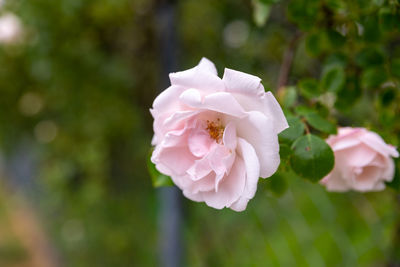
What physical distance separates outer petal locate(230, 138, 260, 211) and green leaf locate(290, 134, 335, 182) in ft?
0.23

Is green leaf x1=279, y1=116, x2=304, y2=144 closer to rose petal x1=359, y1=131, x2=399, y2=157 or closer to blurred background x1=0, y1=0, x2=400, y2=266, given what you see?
rose petal x1=359, y1=131, x2=399, y2=157

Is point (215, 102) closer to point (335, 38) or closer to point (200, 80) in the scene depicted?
point (200, 80)

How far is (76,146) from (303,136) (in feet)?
4.65

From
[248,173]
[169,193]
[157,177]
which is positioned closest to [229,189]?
[248,173]

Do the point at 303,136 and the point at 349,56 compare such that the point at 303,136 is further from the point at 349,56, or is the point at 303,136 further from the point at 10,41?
the point at 10,41

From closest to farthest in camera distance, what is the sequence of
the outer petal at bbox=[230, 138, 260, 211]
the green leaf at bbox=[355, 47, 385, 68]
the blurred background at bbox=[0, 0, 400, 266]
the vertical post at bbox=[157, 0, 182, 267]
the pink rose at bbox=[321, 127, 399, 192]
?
the outer petal at bbox=[230, 138, 260, 211]
the pink rose at bbox=[321, 127, 399, 192]
the green leaf at bbox=[355, 47, 385, 68]
the vertical post at bbox=[157, 0, 182, 267]
the blurred background at bbox=[0, 0, 400, 266]

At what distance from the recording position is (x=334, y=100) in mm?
578

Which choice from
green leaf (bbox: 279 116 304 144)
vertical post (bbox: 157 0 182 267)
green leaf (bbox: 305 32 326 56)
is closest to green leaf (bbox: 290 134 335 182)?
green leaf (bbox: 279 116 304 144)

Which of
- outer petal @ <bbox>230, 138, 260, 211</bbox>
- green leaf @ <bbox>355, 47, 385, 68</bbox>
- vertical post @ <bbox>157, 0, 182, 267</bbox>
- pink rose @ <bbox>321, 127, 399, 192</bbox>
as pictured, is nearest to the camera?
A: outer petal @ <bbox>230, 138, 260, 211</bbox>

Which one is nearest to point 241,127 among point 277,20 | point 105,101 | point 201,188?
point 201,188

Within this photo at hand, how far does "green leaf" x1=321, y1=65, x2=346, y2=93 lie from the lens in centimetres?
53

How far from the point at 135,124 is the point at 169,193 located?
24.5 inches

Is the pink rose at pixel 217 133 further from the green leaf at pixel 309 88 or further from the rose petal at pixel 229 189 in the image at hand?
the green leaf at pixel 309 88

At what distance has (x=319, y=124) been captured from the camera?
1.47 ft
